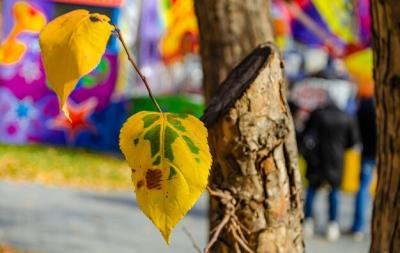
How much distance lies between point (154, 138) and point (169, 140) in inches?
1.0

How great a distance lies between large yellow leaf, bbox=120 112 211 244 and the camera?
4.33 feet

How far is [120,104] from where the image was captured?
1459 centimetres

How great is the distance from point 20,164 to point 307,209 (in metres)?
5.30

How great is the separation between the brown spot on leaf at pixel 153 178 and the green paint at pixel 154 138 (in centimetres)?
3

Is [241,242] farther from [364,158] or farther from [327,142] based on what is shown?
[364,158]

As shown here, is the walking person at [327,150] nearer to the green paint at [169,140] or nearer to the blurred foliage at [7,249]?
the blurred foliage at [7,249]

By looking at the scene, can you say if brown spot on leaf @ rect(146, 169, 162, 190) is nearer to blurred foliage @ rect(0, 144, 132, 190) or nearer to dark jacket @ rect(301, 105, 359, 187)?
dark jacket @ rect(301, 105, 359, 187)

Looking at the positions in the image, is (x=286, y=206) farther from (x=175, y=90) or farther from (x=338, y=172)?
(x=175, y=90)

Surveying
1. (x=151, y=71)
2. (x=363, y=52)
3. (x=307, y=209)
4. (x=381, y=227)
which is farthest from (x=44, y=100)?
(x=381, y=227)

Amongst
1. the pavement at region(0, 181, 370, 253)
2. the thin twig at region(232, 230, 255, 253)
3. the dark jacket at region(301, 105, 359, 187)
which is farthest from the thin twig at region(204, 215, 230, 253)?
the dark jacket at region(301, 105, 359, 187)

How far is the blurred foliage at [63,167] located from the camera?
1166 centimetres

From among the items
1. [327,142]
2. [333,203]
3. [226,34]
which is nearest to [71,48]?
[226,34]

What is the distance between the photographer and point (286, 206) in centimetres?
177

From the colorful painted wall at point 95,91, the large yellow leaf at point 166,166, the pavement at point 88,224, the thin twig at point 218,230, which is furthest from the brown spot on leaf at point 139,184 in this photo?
the colorful painted wall at point 95,91
